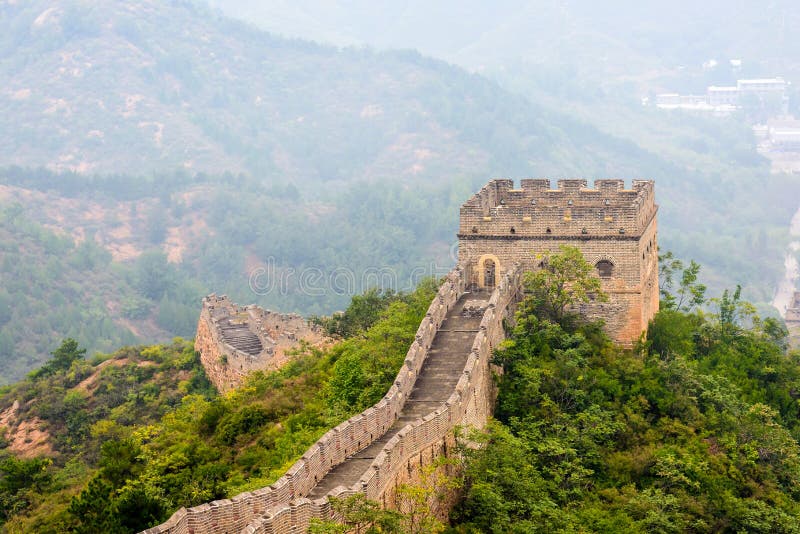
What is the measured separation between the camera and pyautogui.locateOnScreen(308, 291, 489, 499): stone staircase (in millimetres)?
26703

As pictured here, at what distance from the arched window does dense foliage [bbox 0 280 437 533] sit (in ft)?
16.5

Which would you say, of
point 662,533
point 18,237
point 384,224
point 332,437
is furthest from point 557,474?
point 384,224

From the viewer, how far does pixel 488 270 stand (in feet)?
134

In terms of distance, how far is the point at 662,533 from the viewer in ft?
103

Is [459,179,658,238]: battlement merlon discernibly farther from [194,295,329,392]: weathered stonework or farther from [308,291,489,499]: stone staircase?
Result: [194,295,329,392]: weathered stonework

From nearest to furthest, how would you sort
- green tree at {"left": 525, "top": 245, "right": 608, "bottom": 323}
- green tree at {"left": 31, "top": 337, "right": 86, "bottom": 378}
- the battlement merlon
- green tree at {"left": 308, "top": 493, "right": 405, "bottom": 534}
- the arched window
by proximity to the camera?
green tree at {"left": 308, "top": 493, "right": 405, "bottom": 534}, green tree at {"left": 525, "top": 245, "right": 608, "bottom": 323}, the battlement merlon, the arched window, green tree at {"left": 31, "top": 337, "right": 86, "bottom": 378}

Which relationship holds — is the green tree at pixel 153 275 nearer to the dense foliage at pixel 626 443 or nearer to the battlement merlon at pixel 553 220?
the battlement merlon at pixel 553 220

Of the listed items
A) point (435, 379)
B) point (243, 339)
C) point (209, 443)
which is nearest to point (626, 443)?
point (435, 379)

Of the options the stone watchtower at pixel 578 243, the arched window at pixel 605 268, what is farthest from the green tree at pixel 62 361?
the arched window at pixel 605 268

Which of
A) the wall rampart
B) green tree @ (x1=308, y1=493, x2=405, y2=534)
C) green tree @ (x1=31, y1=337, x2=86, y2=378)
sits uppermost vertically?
the wall rampart

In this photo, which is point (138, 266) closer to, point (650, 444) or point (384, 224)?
point (384, 224)

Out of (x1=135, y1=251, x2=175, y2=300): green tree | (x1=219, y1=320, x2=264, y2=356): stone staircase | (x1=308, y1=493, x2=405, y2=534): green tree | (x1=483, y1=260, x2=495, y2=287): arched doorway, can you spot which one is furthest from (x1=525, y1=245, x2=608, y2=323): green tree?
(x1=135, y1=251, x2=175, y2=300): green tree

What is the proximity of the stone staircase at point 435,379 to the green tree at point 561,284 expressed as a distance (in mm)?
1497

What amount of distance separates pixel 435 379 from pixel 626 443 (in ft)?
19.3
